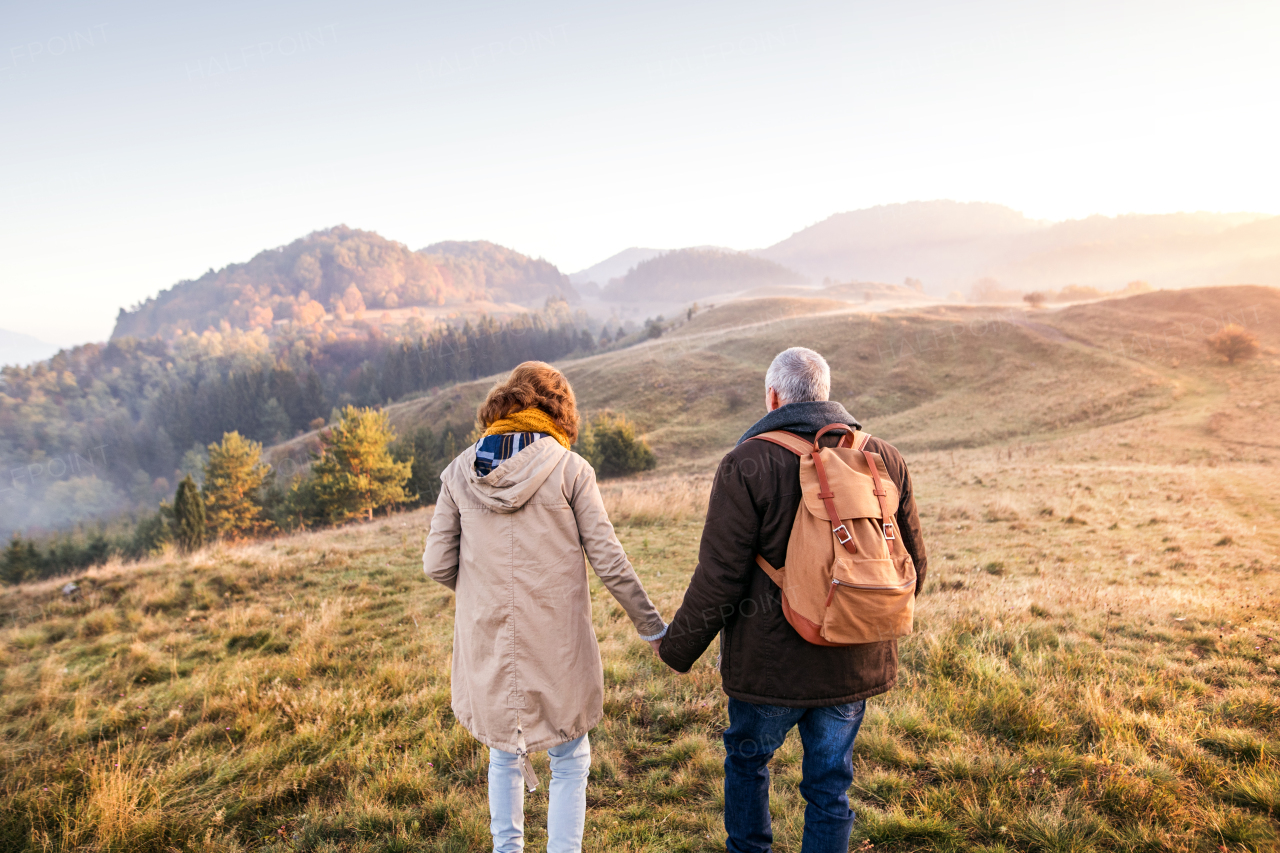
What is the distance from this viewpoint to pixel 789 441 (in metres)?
2.41

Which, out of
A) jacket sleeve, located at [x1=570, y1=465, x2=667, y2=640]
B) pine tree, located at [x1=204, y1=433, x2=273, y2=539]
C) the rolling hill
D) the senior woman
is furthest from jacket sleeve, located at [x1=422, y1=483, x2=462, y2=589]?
pine tree, located at [x1=204, y1=433, x2=273, y2=539]

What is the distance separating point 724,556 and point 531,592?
3.15ft

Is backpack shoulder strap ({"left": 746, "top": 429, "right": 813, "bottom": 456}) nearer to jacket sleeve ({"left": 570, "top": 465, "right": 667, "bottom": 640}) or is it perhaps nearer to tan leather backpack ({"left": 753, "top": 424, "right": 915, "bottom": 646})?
tan leather backpack ({"left": 753, "top": 424, "right": 915, "bottom": 646})

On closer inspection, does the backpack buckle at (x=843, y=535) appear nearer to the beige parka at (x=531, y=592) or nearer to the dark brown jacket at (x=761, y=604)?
the dark brown jacket at (x=761, y=604)

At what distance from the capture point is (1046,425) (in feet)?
98.7

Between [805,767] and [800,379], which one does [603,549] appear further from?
[805,767]

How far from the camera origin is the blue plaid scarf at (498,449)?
2547 millimetres

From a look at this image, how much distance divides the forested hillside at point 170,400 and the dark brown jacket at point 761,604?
99.9 metres

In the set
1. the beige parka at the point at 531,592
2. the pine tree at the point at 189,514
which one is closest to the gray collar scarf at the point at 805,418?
the beige parka at the point at 531,592

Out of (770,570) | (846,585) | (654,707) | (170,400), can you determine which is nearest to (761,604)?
(770,570)

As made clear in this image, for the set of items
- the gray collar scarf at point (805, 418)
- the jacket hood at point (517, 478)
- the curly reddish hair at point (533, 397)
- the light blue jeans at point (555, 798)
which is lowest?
the light blue jeans at point (555, 798)

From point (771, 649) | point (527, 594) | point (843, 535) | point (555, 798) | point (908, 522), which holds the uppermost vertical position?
point (843, 535)

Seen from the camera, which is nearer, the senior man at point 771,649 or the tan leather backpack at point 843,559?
the tan leather backpack at point 843,559

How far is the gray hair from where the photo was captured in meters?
2.57
